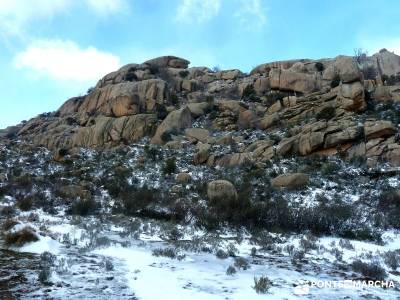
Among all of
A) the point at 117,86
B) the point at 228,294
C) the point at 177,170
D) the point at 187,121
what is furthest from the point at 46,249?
the point at 117,86

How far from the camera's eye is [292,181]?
17953 millimetres

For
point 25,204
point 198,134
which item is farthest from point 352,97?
point 25,204

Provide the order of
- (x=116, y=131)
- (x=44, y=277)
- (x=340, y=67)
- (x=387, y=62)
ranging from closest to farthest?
(x=44, y=277), (x=116, y=131), (x=340, y=67), (x=387, y=62)

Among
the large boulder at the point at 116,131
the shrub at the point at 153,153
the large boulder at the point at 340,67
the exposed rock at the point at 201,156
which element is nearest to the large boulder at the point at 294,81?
the large boulder at the point at 340,67

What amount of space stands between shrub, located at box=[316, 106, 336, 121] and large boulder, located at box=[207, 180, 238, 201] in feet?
35.6

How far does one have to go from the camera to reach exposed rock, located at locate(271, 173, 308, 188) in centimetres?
1783

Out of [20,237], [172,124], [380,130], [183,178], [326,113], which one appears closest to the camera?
[20,237]

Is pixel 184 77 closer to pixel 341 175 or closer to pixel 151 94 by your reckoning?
pixel 151 94

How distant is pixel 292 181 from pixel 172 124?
14.0 m

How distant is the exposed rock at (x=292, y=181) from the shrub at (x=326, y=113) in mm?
7896

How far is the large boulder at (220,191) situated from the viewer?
15859mm

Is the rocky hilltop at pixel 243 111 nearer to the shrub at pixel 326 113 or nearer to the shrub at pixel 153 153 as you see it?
the shrub at pixel 326 113

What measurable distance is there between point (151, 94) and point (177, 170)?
1406cm

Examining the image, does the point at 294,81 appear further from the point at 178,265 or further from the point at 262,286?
the point at 262,286
